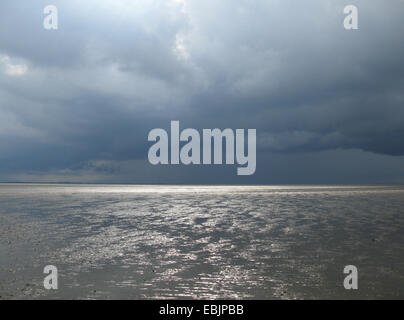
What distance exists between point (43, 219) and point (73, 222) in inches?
157

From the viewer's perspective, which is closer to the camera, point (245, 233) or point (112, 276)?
point (112, 276)

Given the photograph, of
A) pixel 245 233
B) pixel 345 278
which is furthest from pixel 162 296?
pixel 245 233
